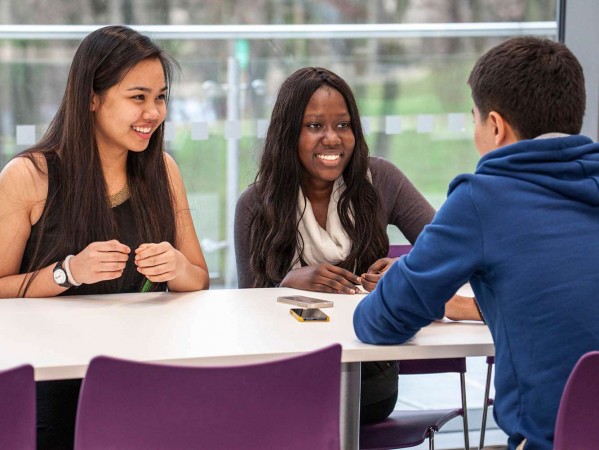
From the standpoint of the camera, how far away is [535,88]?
185cm

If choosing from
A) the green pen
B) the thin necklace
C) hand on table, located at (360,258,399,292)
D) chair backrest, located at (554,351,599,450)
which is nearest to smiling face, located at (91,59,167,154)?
the thin necklace

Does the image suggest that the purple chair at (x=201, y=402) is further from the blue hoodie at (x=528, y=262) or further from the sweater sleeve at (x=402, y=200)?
the sweater sleeve at (x=402, y=200)

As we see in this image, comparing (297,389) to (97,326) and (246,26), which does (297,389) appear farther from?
(246,26)

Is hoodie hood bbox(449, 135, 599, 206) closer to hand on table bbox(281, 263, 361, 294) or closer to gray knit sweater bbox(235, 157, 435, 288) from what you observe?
hand on table bbox(281, 263, 361, 294)

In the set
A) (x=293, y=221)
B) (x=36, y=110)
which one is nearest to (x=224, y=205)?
(x=36, y=110)

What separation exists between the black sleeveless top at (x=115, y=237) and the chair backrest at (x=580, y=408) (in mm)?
1412

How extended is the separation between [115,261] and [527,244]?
3.53 ft

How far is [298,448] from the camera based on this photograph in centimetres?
168

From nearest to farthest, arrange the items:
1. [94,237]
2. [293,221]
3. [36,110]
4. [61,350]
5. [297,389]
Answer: [297,389]
[61,350]
[94,237]
[293,221]
[36,110]

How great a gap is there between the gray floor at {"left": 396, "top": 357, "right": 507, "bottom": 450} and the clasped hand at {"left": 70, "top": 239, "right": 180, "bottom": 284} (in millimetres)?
1961

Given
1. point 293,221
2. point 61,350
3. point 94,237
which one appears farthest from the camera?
point 293,221

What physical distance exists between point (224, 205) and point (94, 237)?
143 centimetres

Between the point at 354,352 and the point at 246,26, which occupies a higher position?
the point at 246,26

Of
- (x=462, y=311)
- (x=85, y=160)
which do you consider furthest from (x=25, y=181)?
(x=462, y=311)
